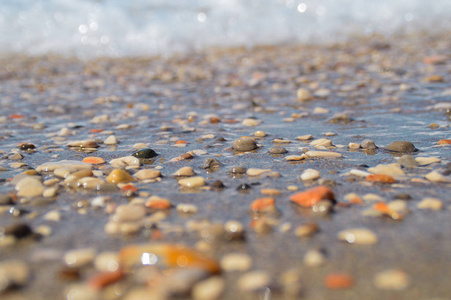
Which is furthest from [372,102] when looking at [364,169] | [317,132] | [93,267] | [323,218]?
[93,267]

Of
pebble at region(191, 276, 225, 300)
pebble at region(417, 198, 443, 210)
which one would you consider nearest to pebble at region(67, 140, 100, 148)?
pebble at region(191, 276, 225, 300)

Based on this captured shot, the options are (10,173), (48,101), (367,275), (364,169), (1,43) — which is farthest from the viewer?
(1,43)

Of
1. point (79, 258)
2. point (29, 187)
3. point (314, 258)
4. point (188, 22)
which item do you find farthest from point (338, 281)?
point (188, 22)

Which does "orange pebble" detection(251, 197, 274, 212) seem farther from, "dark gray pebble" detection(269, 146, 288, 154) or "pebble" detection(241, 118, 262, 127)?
"pebble" detection(241, 118, 262, 127)

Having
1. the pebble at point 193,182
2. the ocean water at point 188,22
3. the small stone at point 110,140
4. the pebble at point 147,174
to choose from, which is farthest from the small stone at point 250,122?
the ocean water at point 188,22

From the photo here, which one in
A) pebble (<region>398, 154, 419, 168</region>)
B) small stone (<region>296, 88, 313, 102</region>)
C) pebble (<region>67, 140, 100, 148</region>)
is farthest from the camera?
small stone (<region>296, 88, 313, 102</region>)

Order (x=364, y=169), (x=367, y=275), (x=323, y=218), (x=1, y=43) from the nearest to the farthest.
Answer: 1. (x=367, y=275)
2. (x=323, y=218)
3. (x=364, y=169)
4. (x=1, y=43)

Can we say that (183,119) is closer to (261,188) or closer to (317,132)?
(317,132)
